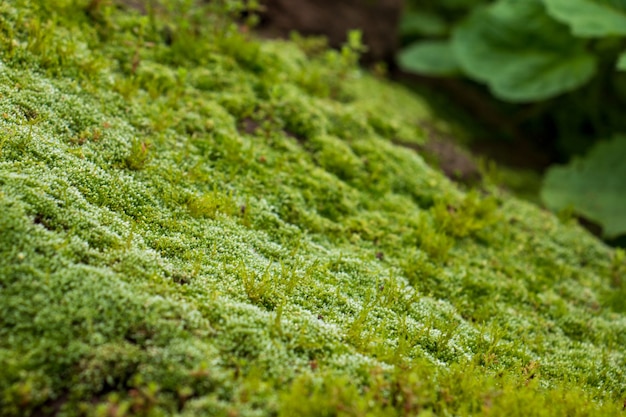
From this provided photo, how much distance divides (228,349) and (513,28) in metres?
5.34

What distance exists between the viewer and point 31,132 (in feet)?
10.1

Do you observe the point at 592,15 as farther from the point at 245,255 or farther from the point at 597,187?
the point at 245,255

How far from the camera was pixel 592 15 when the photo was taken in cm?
519

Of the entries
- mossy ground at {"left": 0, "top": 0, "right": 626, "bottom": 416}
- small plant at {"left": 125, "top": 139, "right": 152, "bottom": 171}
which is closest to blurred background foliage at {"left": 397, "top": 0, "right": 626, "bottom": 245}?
mossy ground at {"left": 0, "top": 0, "right": 626, "bottom": 416}

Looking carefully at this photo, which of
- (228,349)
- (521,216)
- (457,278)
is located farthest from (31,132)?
(521,216)

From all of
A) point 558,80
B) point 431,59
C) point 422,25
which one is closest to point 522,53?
point 558,80

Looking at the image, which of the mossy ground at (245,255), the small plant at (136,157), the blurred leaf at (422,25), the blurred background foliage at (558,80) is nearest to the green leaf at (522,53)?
the blurred background foliage at (558,80)

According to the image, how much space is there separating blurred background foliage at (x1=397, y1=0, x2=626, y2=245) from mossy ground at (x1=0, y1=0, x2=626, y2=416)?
782 mm

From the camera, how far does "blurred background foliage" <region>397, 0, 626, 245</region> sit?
5.26 m

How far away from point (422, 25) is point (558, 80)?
9.40 ft

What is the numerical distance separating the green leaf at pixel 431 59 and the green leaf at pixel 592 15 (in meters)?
1.72

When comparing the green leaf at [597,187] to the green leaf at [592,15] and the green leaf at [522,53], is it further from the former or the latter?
the green leaf at [592,15]

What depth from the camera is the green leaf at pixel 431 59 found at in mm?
6871

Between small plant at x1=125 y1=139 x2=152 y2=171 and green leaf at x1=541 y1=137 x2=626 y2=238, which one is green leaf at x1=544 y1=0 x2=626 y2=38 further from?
small plant at x1=125 y1=139 x2=152 y2=171
